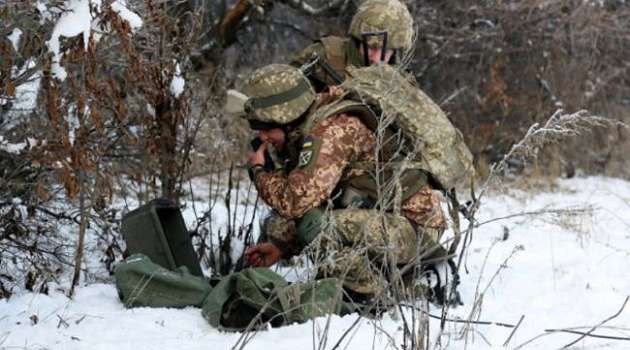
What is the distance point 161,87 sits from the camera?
4.24 meters

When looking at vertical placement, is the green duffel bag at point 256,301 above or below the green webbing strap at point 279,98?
below

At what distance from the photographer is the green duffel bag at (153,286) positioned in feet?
12.1

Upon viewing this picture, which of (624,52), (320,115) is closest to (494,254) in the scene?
(320,115)

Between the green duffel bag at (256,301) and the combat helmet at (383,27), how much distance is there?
1552 mm

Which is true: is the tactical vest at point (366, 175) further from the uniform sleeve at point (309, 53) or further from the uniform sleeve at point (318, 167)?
the uniform sleeve at point (309, 53)

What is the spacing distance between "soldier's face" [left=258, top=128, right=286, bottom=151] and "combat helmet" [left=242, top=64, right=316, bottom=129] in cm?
7

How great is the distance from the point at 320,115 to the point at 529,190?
4.27 meters

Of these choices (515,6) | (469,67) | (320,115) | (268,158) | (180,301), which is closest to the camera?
(180,301)

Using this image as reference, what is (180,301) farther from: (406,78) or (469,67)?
(469,67)

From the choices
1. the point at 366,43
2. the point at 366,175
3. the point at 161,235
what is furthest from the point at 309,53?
the point at 161,235

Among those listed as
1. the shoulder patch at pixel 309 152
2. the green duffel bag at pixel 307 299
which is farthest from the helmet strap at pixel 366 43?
the green duffel bag at pixel 307 299

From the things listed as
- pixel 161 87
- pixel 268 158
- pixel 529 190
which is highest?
pixel 161 87

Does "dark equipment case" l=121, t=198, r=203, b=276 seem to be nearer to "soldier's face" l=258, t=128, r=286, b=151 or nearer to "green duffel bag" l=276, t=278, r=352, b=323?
"soldier's face" l=258, t=128, r=286, b=151

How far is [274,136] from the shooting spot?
4219 mm
